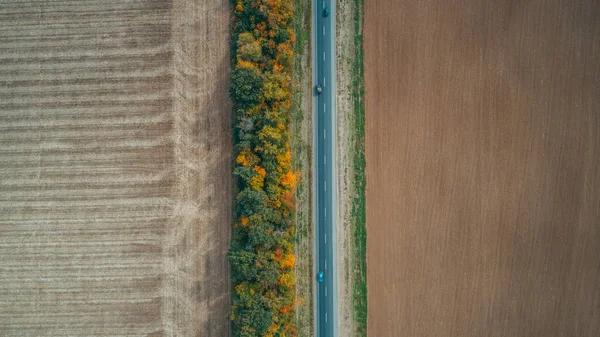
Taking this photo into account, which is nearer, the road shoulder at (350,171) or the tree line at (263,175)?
the tree line at (263,175)

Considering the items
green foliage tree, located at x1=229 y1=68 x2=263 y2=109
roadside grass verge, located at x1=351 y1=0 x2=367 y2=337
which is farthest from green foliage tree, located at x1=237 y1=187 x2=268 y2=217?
roadside grass verge, located at x1=351 y1=0 x2=367 y2=337

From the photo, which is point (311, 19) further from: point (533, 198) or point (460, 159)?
point (533, 198)

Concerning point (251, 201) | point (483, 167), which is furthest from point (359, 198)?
point (483, 167)

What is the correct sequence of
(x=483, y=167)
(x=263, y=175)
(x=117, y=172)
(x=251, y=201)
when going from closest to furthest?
(x=251, y=201) → (x=263, y=175) → (x=483, y=167) → (x=117, y=172)

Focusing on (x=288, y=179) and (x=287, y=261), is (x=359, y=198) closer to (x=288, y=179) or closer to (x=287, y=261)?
(x=288, y=179)

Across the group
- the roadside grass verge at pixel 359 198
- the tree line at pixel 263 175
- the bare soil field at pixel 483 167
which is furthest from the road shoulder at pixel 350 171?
the tree line at pixel 263 175

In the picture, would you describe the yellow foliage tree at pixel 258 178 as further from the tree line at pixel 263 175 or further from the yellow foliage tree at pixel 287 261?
the yellow foliage tree at pixel 287 261
